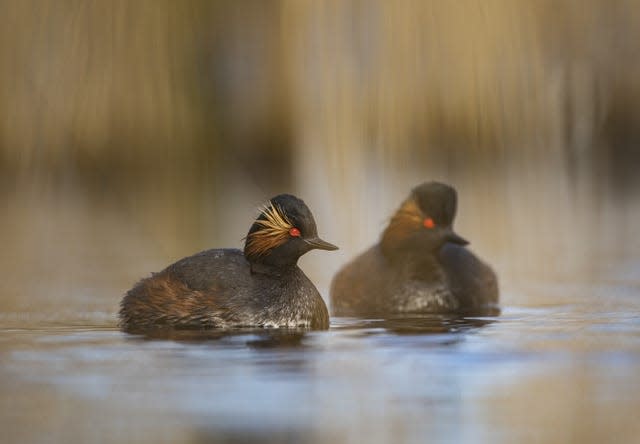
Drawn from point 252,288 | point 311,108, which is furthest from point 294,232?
point 311,108

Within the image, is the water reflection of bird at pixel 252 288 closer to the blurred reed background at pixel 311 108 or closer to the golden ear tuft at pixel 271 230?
the golden ear tuft at pixel 271 230

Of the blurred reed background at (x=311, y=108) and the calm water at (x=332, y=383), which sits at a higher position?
the blurred reed background at (x=311, y=108)

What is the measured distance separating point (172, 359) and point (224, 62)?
9907 mm

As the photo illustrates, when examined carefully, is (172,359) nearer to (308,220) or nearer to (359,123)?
(308,220)

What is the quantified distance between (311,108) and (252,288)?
563 centimetres

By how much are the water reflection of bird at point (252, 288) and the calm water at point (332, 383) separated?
277mm

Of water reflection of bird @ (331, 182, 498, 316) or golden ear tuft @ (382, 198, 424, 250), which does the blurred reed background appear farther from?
golden ear tuft @ (382, 198, 424, 250)

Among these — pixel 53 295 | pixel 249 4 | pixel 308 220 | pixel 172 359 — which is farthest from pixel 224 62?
pixel 172 359

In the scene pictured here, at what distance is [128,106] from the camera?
13773mm

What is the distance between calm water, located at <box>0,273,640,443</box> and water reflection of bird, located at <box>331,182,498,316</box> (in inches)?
56.4

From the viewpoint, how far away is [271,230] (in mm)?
8297

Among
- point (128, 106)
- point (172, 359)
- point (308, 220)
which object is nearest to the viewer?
point (172, 359)

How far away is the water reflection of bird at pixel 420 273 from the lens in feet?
32.6


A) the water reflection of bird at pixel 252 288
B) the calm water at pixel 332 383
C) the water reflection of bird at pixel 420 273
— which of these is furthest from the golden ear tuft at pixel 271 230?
the water reflection of bird at pixel 420 273
